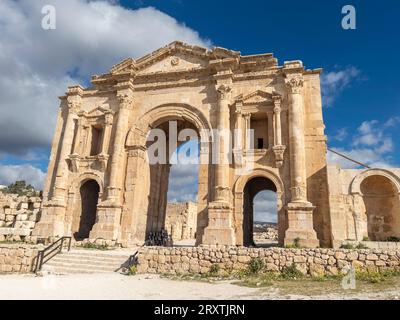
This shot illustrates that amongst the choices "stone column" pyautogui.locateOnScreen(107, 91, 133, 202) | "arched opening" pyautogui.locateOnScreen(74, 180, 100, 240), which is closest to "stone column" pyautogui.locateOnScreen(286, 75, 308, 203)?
"stone column" pyautogui.locateOnScreen(107, 91, 133, 202)

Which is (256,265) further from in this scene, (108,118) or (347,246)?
(108,118)

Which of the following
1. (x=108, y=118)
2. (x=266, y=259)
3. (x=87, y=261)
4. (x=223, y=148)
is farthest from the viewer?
(x=108, y=118)

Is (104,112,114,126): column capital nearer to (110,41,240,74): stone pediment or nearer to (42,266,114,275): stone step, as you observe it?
(110,41,240,74): stone pediment

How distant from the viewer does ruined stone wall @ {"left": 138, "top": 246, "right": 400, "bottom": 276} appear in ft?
29.8

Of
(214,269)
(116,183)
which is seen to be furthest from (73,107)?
(214,269)

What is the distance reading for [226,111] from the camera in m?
15.6

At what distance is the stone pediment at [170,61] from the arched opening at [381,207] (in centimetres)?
1098

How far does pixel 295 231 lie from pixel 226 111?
22.3ft

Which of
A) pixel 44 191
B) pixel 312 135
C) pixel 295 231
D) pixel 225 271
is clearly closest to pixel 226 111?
pixel 312 135

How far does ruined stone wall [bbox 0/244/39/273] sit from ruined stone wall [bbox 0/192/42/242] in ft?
16.3

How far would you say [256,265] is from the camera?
378 inches

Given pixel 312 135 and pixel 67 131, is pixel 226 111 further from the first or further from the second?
pixel 67 131

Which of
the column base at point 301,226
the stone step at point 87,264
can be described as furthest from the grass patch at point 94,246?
the column base at point 301,226

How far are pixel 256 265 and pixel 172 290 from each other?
317cm
